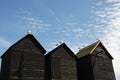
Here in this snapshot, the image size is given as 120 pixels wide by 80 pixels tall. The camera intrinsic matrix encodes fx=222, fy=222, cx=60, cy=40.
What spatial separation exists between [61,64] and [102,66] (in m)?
7.42

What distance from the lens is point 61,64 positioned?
33.9 metres

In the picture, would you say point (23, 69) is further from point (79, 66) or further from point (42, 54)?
point (79, 66)

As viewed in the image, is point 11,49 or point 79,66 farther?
point 79,66

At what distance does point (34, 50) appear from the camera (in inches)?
1278

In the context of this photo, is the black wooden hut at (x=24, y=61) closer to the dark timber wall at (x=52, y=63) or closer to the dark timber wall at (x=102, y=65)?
the dark timber wall at (x=52, y=63)

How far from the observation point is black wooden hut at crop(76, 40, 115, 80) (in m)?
35.9

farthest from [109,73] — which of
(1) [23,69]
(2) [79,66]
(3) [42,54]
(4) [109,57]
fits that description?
(1) [23,69]

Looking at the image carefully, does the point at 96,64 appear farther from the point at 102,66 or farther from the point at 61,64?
the point at 61,64

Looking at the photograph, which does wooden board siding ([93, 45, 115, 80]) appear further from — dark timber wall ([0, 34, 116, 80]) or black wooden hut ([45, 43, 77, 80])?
black wooden hut ([45, 43, 77, 80])

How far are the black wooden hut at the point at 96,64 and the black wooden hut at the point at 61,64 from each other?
2824mm

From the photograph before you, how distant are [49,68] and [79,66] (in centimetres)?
718

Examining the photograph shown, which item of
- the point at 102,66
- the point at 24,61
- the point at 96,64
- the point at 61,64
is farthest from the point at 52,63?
the point at 102,66

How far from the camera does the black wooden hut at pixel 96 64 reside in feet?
118

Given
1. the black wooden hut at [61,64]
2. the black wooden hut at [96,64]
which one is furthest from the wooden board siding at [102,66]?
the black wooden hut at [61,64]
